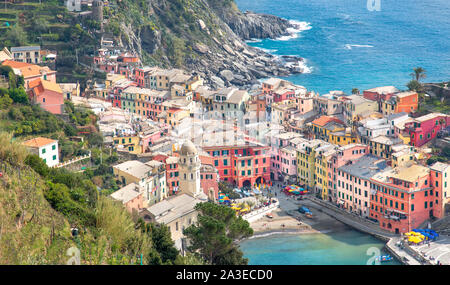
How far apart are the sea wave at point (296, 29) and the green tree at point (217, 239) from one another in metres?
74.2

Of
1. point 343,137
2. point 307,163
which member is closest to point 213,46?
point 343,137

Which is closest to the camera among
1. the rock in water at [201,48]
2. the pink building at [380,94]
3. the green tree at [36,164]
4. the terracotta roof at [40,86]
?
the green tree at [36,164]

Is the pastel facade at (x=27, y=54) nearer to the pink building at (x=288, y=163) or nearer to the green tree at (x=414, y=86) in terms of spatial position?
the pink building at (x=288, y=163)

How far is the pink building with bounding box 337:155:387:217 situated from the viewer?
4456 cm

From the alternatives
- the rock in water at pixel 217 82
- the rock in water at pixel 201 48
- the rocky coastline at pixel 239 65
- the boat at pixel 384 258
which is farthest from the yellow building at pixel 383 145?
the rock in water at pixel 201 48

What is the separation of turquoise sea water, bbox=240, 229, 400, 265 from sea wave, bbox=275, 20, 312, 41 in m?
66.3

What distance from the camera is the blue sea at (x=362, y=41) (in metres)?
82.1

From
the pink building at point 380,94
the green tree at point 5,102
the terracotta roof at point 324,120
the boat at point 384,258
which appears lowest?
the boat at point 384,258

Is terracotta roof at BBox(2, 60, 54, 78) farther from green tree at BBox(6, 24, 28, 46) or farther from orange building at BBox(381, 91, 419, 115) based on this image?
orange building at BBox(381, 91, 419, 115)

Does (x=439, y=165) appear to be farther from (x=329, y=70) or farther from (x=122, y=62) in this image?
(x=329, y=70)

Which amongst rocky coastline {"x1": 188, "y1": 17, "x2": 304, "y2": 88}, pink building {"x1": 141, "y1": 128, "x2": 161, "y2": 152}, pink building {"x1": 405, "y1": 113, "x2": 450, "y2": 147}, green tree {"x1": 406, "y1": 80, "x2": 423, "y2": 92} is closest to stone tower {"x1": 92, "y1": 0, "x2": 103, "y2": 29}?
rocky coastline {"x1": 188, "y1": 17, "x2": 304, "y2": 88}

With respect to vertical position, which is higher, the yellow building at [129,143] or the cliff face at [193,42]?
the cliff face at [193,42]

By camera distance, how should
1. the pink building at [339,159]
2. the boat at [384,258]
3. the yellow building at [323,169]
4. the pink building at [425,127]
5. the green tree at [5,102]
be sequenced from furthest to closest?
the pink building at [425,127], the green tree at [5,102], the yellow building at [323,169], the pink building at [339,159], the boat at [384,258]

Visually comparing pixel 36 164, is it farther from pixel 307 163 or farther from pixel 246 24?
pixel 246 24
